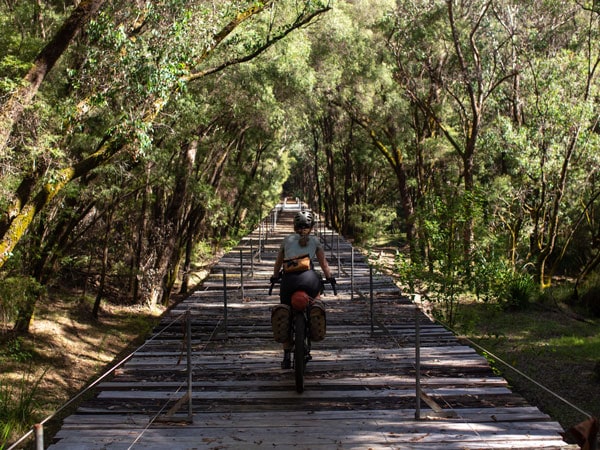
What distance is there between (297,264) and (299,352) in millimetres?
1003

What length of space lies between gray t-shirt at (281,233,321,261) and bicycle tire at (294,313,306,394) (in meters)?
0.85

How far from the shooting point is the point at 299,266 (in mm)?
7129

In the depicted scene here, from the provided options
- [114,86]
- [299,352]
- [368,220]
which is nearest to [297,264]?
[299,352]

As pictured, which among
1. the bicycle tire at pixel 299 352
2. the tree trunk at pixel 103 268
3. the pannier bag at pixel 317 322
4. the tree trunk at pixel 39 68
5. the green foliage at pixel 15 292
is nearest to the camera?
the bicycle tire at pixel 299 352

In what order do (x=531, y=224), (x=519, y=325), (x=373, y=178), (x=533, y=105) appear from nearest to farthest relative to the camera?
(x=519, y=325) → (x=533, y=105) → (x=531, y=224) → (x=373, y=178)

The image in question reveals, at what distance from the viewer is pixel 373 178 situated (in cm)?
4284

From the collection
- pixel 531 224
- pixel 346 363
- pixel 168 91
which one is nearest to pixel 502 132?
pixel 531 224

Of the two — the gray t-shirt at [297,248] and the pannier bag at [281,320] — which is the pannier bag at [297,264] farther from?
the pannier bag at [281,320]

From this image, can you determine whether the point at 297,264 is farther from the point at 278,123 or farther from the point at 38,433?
the point at 278,123

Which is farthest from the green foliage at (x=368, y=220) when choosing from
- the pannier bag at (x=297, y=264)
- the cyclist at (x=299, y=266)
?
the pannier bag at (x=297, y=264)

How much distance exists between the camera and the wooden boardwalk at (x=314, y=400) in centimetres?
540

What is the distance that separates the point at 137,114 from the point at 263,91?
661cm

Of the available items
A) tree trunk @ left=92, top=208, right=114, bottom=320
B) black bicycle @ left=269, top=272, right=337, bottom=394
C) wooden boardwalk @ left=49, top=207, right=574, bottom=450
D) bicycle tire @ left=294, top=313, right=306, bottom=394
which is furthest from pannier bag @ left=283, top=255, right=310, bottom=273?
tree trunk @ left=92, top=208, right=114, bottom=320

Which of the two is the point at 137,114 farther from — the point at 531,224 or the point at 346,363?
the point at 531,224
